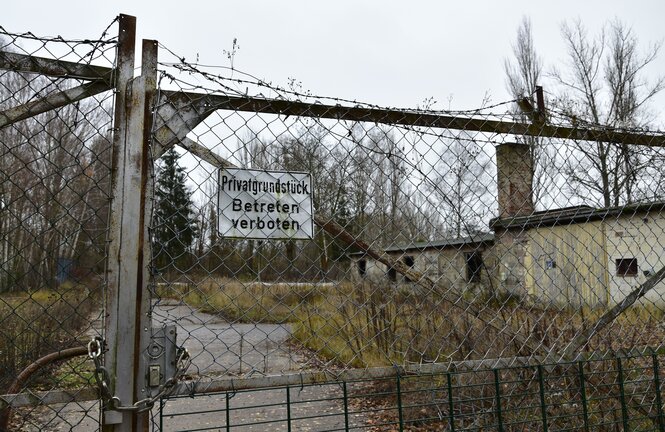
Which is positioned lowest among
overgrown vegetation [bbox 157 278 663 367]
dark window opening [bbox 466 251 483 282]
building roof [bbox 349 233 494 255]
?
overgrown vegetation [bbox 157 278 663 367]

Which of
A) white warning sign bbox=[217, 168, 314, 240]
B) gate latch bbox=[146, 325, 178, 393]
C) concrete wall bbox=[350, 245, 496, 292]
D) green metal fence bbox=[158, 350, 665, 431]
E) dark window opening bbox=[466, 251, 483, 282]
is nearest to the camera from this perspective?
gate latch bbox=[146, 325, 178, 393]

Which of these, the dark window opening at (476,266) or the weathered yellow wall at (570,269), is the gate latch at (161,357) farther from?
the weathered yellow wall at (570,269)

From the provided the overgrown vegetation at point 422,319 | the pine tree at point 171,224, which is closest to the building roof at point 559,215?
the overgrown vegetation at point 422,319

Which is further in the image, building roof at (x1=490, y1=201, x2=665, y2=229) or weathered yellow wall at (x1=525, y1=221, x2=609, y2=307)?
weathered yellow wall at (x1=525, y1=221, x2=609, y2=307)

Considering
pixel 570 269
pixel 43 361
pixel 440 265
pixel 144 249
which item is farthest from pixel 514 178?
pixel 570 269

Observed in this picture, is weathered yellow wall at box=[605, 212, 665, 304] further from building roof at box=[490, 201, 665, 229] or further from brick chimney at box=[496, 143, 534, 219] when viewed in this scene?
brick chimney at box=[496, 143, 534, 219]

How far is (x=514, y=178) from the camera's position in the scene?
2777mm

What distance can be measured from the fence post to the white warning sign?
270 mm

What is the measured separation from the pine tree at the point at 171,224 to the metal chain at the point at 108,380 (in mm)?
297

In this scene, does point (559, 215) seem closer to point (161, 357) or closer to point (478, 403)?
point (478, 403)

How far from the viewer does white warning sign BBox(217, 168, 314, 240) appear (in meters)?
1.72

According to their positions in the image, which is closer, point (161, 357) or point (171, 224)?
point (161, 357)

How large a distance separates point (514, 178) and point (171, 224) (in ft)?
6.37

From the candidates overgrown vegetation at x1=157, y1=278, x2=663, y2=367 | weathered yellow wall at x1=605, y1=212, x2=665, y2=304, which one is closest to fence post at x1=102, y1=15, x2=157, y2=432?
overgrown vegetation at x1=157, y1=278, x2=663, y2=367
